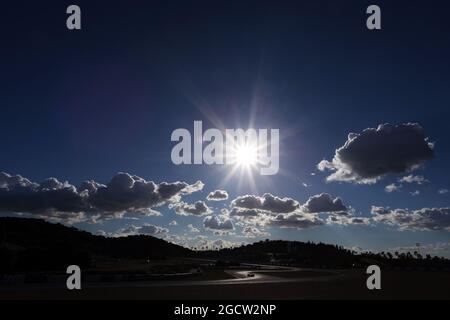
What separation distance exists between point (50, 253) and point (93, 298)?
24124mm

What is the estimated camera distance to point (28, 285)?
37.7 meters

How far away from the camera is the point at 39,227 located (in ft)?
628

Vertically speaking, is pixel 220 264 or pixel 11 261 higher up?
pixel 11 261
